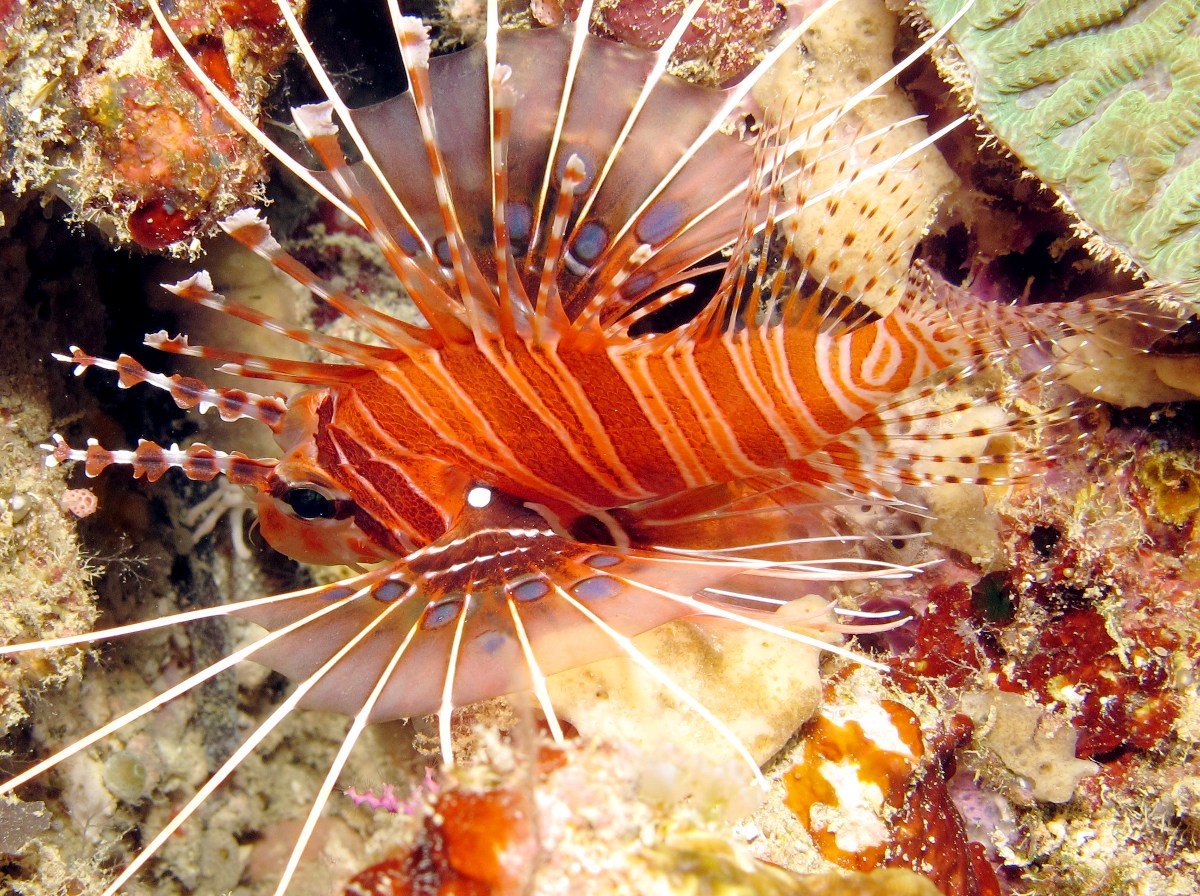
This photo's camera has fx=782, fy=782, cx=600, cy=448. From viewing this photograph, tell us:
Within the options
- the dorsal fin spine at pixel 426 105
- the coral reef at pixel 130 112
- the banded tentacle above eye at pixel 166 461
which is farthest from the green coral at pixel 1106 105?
the banded tentacle above eye at pixel 166 461

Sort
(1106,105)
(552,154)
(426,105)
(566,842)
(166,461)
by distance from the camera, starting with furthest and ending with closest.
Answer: (552,154) → (166,461) → (1106,105) → (426,105) → (566,842)

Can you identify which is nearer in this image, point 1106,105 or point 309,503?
point 1106,105

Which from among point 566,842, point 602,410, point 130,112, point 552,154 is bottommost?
point 566,842

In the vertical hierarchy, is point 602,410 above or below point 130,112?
below

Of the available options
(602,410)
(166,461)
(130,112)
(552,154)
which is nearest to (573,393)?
(602,410)

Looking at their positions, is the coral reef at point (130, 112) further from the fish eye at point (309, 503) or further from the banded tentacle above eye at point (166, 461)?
the fish eye at point (309, 503)

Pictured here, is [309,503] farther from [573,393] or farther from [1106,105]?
[1106,105]

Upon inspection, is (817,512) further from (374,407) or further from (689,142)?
(374,407)
